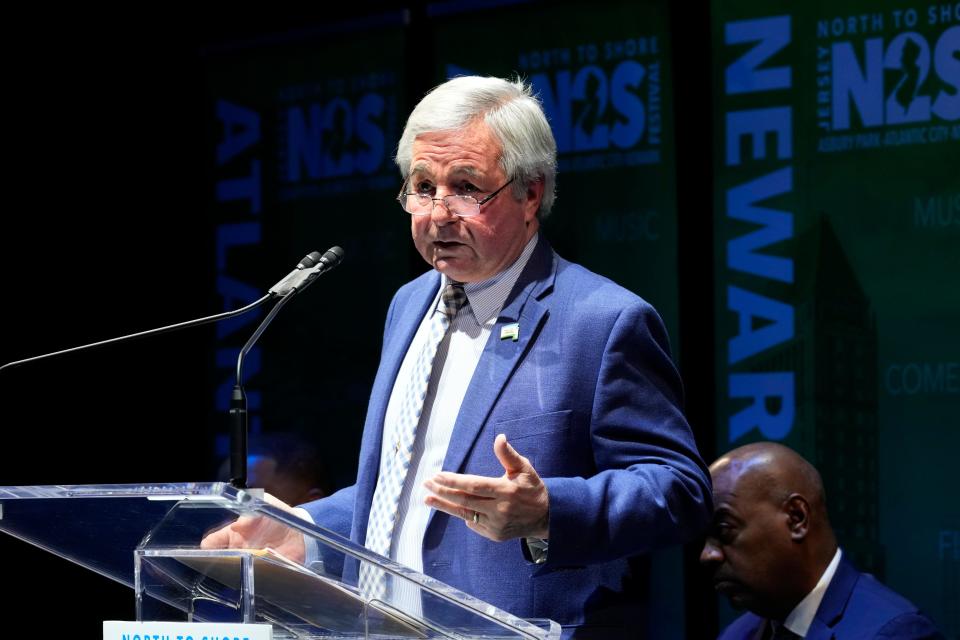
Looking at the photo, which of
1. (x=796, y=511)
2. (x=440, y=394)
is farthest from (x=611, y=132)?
(x=440, y=394)

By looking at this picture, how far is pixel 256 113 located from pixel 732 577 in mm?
3204

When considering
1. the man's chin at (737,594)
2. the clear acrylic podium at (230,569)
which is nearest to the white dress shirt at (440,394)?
the clear acrylic podium at (230,569)

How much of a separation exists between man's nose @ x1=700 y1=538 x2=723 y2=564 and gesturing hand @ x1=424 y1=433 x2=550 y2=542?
1.71 metres

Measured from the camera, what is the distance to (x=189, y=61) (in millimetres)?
5730

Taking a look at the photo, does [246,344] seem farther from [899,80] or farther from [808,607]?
[899,80]

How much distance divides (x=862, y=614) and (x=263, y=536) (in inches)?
80.8

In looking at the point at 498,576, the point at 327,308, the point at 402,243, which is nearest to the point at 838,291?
the point at 402,243

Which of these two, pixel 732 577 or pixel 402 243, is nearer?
pixel 732 577

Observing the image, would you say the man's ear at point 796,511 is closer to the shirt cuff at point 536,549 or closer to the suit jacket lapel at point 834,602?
the suit jacket lapel at point 834,602

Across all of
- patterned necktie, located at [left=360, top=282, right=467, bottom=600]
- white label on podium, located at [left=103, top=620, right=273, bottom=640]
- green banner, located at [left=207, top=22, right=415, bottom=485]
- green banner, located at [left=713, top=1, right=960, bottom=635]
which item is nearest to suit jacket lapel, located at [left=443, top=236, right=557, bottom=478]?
patterned necktie, located at [left=360, top=282, right=467, bottom=600]

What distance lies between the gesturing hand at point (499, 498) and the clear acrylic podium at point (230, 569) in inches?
5.3

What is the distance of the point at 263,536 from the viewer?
5.55 feet

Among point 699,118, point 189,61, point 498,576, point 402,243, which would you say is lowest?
point 498,576

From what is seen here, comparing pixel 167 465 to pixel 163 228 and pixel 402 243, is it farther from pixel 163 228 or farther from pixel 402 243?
pixel 402 243
